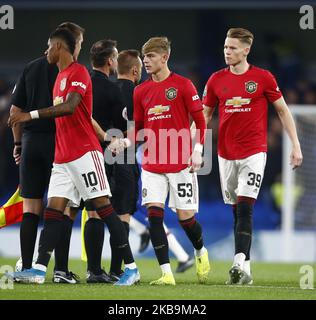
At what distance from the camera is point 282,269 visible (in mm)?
12812

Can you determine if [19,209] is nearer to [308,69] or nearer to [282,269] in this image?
[282,269]

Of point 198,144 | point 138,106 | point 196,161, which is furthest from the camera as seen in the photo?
point 138,106

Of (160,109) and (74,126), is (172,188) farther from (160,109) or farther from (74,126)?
(74,126)

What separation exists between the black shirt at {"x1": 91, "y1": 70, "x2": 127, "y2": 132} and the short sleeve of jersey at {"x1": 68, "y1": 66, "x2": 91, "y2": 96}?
0.75 metres

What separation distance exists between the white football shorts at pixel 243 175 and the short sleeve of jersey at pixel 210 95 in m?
0.54

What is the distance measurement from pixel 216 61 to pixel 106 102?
10.1 metres

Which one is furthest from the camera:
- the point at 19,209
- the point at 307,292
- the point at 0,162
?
the point at 0,162

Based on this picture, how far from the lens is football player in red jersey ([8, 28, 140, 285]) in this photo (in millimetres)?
8719

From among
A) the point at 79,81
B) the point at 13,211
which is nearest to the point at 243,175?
the point at 79,81

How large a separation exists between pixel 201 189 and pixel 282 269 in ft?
16.8

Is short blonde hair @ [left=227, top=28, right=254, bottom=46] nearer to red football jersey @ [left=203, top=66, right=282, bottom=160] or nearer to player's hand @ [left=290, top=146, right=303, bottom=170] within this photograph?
red football jersey @ [left=203, top=66, right=282, bottom=160]

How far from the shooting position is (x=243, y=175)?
9.57 meters

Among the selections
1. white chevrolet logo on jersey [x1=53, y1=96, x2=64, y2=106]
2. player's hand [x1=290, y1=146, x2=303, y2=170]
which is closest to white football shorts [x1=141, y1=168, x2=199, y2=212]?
player's hand [x1=290, y1=146, x2=303, y2=170]
